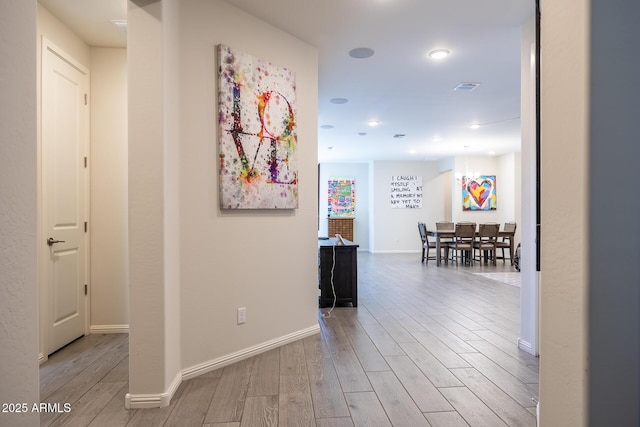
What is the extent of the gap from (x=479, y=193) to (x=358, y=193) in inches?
132

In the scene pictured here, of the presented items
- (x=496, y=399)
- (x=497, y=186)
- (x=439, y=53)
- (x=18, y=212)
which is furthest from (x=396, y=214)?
(x=18, y=212)

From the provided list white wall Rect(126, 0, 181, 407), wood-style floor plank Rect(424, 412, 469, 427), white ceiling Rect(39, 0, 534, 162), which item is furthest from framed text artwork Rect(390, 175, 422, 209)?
white wall Rect(126, 0, 181, 407)

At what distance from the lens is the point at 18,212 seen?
0.90 m

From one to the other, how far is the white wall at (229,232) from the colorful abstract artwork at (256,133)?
2.8 inches

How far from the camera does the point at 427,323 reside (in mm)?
3748

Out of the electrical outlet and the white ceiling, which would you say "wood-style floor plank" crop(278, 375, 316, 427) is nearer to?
the electrical outlet

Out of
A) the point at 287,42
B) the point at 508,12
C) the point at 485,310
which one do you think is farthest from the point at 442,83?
the point at 485,310

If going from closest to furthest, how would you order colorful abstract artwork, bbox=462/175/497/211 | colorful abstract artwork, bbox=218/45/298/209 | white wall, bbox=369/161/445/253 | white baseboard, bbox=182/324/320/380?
white baseboard, bbox=182/324/320/380 < colorful abstract artwork, bbox=218/45/298/209 < colorful abstract artwork, bbox=462/175/497/211 < white wall, bbox=369/161/445/253

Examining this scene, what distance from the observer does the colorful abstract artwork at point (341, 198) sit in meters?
11.3

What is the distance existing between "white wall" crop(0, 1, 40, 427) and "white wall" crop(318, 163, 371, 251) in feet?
34.3

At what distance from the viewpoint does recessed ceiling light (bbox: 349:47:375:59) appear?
11.8 feet

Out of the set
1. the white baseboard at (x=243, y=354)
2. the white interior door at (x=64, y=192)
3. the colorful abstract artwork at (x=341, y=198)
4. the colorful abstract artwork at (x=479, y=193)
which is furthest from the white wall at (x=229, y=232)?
the colorful abstract artwork at (x=341, y=198)

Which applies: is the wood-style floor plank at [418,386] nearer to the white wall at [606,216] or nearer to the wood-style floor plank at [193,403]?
the wood-style floor plank at [193,403]

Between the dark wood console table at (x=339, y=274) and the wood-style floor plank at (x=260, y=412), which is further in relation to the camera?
the dark wood console table at (x=339, y=274)
